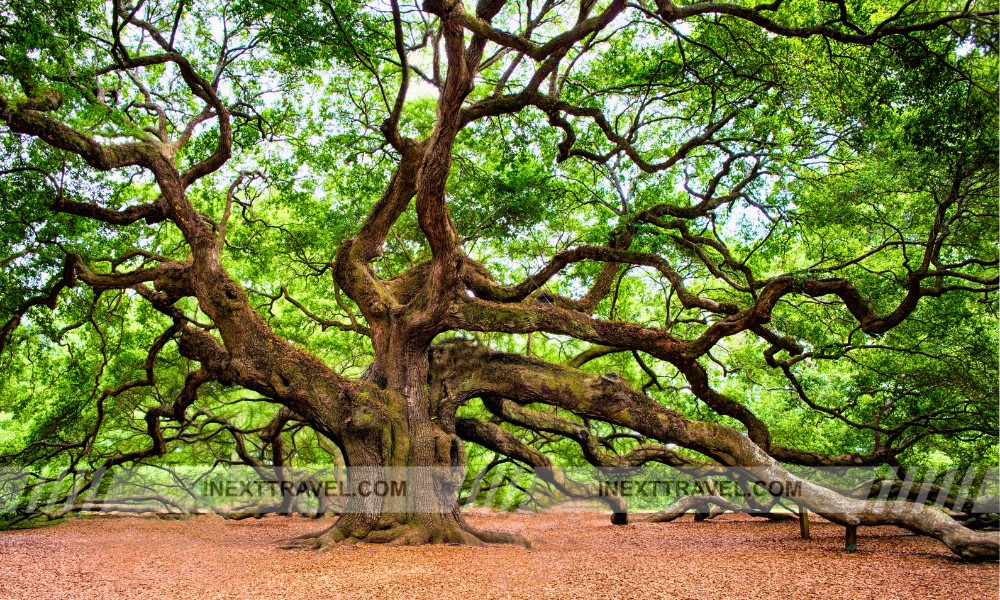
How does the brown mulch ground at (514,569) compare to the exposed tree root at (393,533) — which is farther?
the exposed tree root at (393,533)

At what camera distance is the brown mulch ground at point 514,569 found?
13.5ft

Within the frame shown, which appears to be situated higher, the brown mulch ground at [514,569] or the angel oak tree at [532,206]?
the angel oak tree at [532,206]

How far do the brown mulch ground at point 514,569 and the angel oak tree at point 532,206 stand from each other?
0.71 metres

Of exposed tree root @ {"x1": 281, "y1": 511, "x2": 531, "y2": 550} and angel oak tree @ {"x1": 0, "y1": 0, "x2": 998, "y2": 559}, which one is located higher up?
angel oak tree @ {"x1": 0, "y1": 0, "x2": 998, "y2": 559}

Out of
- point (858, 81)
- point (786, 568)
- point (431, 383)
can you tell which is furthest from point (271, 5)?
point (786, 568)

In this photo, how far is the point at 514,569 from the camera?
5.11 metres

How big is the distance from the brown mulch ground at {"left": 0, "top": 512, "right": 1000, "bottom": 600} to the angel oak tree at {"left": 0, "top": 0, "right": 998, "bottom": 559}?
0.71 metres

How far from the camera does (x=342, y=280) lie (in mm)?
7883

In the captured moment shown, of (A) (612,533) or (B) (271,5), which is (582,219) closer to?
(A) (612,533)

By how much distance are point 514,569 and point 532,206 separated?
509 centimetres

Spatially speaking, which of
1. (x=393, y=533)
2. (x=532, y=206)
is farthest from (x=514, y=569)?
(x=532, y=206)

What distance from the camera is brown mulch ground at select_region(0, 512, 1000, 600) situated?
4.13 m

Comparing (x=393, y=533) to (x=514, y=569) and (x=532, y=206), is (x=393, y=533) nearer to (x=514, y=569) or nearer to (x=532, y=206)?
(x=514, y=569)

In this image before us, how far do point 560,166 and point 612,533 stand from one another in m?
5.79
